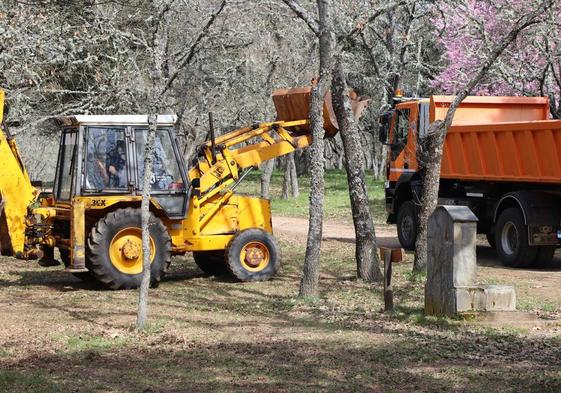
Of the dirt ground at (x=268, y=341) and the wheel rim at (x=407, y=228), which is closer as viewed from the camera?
the dirt ground at (x=268, y=341)

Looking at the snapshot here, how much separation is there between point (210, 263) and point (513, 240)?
17.9ft

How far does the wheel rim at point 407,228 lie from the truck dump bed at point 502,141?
142 centimetres

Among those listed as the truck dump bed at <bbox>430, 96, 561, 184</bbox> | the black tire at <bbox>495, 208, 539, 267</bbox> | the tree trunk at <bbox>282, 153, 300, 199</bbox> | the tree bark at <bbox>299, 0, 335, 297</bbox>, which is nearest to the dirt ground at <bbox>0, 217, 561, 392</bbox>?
the tree bark at <bbox>299, 0, 335, 297</bbox>

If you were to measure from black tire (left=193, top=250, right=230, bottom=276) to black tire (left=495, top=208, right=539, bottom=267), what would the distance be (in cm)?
507

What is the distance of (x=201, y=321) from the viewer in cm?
1148

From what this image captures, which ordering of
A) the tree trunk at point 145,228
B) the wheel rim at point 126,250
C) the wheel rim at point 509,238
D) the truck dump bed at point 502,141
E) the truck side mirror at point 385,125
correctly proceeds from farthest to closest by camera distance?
the truck side mirror at point 385,125
the wheel rim at point 509,238
the truck dump bed at point 502,141
the wheel rim at point 126,250
the tree trunk at point 145,228

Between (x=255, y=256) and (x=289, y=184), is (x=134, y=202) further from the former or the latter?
(x=289, y=184)

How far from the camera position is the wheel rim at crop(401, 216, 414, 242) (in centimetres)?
2073

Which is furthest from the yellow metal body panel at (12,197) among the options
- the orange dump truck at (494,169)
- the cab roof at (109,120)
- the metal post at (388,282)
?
the orange dump truck at (494,169)

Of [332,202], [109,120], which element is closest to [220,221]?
[109,120]

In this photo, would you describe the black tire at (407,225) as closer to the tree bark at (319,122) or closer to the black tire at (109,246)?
the black tire at (109,246)

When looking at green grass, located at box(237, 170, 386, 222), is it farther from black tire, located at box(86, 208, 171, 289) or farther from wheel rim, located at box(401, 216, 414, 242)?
black tire, located at box(86, 208, 171, 289)

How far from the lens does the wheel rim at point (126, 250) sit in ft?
47.2

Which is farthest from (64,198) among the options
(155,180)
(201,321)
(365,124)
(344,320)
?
(365,124)
